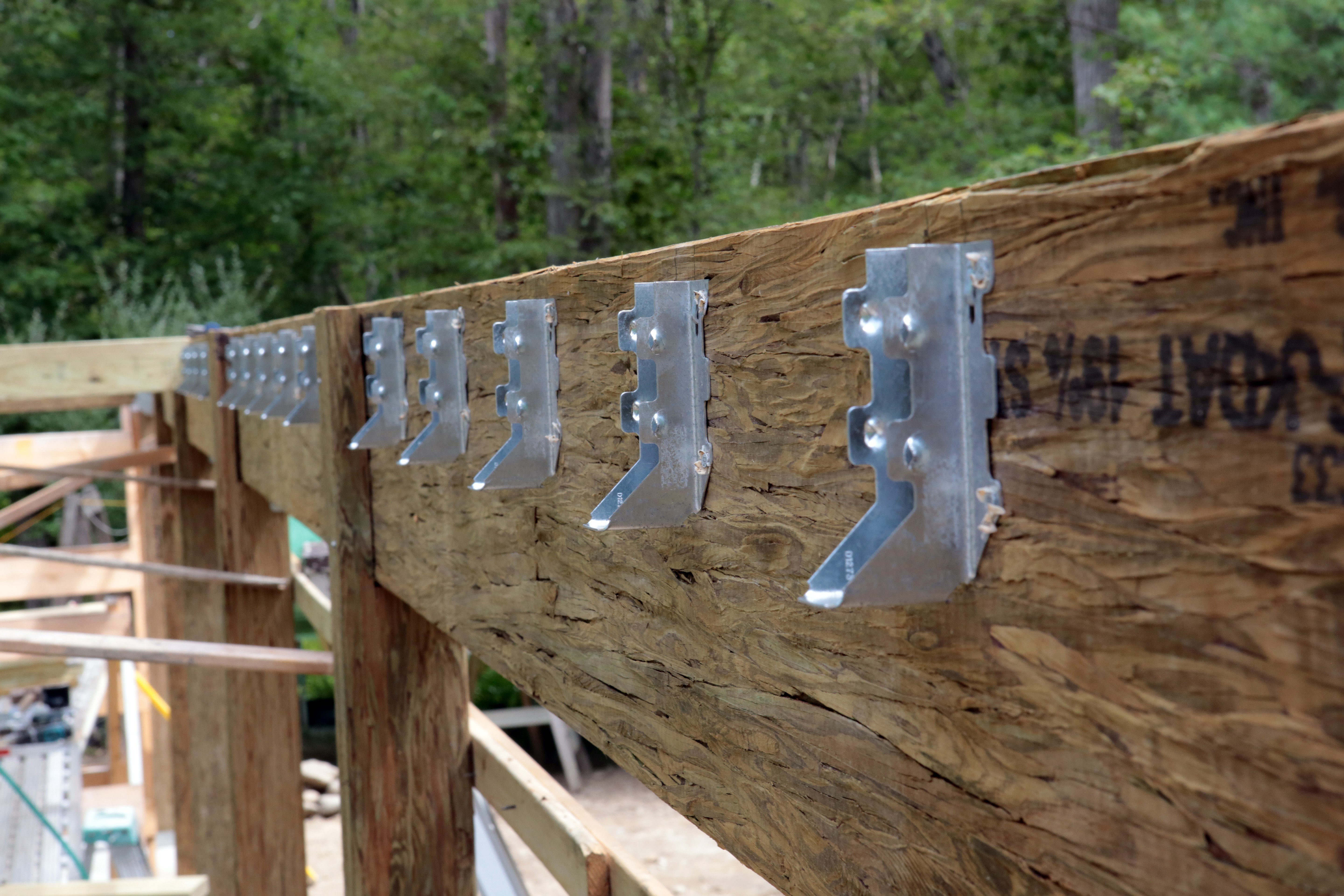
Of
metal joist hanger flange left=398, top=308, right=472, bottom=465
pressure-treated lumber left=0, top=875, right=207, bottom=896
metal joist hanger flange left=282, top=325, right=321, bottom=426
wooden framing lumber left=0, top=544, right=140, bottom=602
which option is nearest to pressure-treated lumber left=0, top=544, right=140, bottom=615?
wooden framing lumber left=0, top=544, right=140, bottom=602

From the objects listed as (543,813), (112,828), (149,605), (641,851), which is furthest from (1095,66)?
(543,813)

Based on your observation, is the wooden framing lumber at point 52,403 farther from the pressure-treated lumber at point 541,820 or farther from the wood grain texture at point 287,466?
the pressure-treated lumber at point 541,820

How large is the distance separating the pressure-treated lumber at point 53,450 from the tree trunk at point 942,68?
1009 centimetres

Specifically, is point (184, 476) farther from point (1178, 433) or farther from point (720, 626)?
point (1178, 433)

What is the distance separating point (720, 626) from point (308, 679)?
11109 mm

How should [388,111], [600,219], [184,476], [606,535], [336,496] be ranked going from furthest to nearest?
[388,111] → [600,219] → [184,476] → [336,496] → [606,535]

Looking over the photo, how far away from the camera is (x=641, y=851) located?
823 cm

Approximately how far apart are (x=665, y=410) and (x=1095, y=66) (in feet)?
33.2

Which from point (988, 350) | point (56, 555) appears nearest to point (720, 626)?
point (988, 350)

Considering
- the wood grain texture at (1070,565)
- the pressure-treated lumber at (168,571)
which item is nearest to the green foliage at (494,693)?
the pressure-treated lumber at (168,571)

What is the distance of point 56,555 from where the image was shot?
355 centimetres

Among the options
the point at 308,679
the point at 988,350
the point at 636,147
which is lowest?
the point at 308,679

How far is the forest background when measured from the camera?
Answer: 9398mm

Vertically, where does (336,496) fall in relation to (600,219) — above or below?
below
